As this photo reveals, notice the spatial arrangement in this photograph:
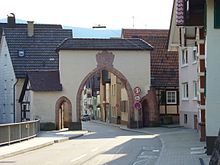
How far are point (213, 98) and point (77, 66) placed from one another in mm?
33375

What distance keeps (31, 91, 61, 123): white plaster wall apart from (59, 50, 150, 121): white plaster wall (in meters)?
1.64

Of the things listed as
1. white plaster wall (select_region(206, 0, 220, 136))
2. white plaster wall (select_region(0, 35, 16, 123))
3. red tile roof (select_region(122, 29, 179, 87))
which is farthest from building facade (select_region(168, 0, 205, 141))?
white plaster wall (select_region(0, 35, 16, 123))

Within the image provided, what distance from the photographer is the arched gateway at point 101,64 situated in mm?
51656

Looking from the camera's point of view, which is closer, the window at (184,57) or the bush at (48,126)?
the window at (184,57)

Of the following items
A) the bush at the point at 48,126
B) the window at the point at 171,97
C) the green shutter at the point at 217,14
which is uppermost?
the green shutter at the point at 217,14

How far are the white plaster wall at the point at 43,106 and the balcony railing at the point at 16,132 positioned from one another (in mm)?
12830

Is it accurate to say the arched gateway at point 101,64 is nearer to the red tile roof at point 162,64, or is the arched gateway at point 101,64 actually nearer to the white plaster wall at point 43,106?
the white plaster wall at point 43,106

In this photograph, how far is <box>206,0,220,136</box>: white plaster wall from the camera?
19.2m

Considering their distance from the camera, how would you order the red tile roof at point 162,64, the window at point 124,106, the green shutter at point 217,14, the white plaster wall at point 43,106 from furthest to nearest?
the window at point 124,106 < the red tile roof at point 162,64 < the white plaster wall at point 43,106 < the green shutter at point 217,14

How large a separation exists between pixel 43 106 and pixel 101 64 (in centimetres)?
640

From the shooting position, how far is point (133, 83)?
53.3 m

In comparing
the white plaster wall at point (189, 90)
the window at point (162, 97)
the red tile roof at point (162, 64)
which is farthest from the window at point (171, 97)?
the white plaster wall at point (189, 90)

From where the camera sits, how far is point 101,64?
172ft

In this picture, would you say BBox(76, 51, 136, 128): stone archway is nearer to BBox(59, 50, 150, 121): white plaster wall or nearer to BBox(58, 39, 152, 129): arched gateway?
BBox(58, 39, 152, 129): arched gateway
